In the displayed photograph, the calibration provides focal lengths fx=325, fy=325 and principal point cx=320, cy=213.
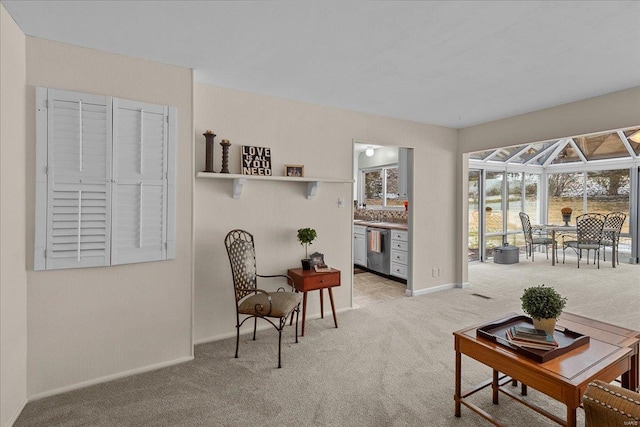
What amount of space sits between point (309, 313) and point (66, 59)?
126 inches

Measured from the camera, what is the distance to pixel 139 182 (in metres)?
2.59

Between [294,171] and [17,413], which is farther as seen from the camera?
[294,171]

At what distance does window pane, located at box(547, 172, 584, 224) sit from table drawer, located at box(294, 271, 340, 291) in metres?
7.77

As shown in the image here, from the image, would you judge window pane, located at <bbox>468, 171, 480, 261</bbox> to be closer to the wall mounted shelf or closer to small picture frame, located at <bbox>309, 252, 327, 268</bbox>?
the wall mounted shelf

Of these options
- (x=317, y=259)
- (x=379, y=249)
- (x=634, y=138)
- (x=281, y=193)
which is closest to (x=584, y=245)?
(x=634, y=138)

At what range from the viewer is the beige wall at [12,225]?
1.93m

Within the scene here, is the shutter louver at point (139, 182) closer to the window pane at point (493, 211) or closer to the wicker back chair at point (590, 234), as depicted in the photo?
the window pane at point (493, 211)

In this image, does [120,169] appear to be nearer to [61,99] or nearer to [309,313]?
[61,99]

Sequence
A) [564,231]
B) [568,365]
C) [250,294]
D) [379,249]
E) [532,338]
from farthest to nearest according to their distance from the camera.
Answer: [564,231]
[379,249]
[250,294]
[532,338]
[568,365]

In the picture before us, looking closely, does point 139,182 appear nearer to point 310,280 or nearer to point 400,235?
point 310,280

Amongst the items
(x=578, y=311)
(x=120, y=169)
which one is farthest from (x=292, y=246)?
(x=578, y=311)

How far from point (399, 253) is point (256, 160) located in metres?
3.03

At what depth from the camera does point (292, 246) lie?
A: 3682 mm

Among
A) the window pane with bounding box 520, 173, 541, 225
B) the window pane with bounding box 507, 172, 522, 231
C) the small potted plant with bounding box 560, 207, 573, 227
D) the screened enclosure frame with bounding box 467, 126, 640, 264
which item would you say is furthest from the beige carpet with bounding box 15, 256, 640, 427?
the window pane with bounding box 520, 173, 541, 225
